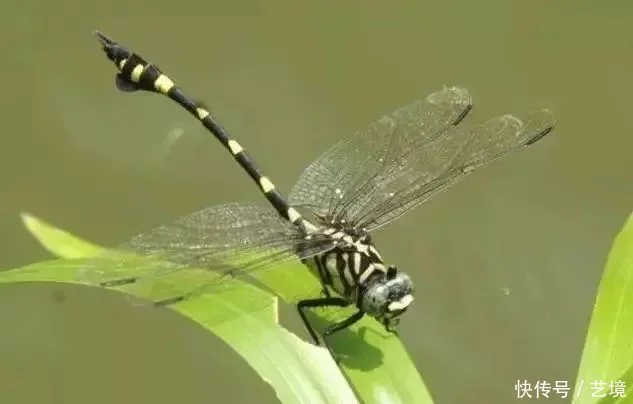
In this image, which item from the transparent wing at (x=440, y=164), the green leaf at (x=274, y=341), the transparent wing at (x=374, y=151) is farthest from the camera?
the transparent wing at (x=374, y=151)

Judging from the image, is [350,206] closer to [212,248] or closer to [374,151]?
[374,151]

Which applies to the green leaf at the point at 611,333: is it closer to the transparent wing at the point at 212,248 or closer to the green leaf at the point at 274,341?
the green leaf at the point at 274,341

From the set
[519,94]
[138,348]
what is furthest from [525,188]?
[138,348]

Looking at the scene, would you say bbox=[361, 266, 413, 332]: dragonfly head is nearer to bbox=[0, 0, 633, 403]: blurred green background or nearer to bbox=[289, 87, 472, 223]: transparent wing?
bbox=[289, 87, 472, 223]: transparent wing

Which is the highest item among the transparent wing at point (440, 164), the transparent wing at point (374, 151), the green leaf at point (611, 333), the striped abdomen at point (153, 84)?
the striped abdomen at point (153, 84)

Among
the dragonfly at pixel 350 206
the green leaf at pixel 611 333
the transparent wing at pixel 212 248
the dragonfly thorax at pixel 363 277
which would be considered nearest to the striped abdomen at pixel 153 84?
the dragonfly at pixel 350 206

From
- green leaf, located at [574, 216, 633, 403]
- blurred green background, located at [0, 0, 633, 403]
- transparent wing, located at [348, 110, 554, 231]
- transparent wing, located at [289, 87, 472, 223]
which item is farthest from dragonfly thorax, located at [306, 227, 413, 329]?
blurred green background, located at [0, 0, 633, 403]
